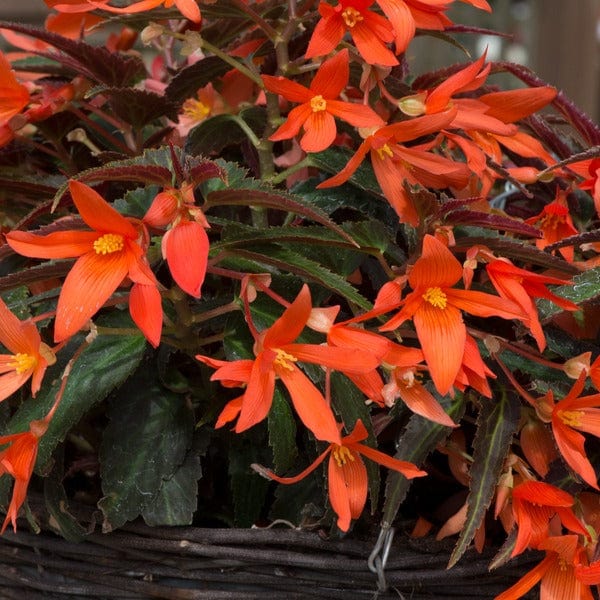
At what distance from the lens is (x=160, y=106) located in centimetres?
61

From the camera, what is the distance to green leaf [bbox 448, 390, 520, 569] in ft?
1.56

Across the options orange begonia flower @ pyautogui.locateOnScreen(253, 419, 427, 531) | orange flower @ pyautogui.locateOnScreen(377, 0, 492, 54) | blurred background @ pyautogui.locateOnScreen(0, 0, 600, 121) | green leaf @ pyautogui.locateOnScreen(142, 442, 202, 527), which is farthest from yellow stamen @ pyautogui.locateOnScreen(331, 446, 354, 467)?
blurred background @ pyautogui.locateOnScreen(0, 0, 600, 121)

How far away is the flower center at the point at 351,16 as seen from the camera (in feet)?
1.59

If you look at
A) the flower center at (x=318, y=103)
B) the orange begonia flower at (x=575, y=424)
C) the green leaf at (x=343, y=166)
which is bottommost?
the orange begonia flower at (x=575, y=424)

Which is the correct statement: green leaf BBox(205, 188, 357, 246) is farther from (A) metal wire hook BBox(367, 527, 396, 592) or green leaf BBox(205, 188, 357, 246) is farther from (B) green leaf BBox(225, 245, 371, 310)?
(A) metal wire hook BBox(367, 527, 396, 592)

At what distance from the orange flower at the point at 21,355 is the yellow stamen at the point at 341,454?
0.48 feet

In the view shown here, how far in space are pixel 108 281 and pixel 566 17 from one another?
7.87 feet

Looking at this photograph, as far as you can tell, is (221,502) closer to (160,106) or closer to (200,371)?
(200,371)

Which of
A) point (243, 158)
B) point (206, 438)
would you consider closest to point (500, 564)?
point (206, 438)

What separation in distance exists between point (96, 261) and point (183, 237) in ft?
0.14

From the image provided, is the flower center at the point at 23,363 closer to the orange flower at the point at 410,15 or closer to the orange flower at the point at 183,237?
the orange flower at the point at 183,237

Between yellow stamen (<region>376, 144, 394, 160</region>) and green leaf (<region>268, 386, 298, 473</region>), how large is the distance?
14 cm

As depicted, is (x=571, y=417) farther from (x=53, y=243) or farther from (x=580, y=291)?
(x=53, y=243)

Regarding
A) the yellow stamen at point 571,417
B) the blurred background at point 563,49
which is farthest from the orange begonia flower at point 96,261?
the blurred background at point 563,49
